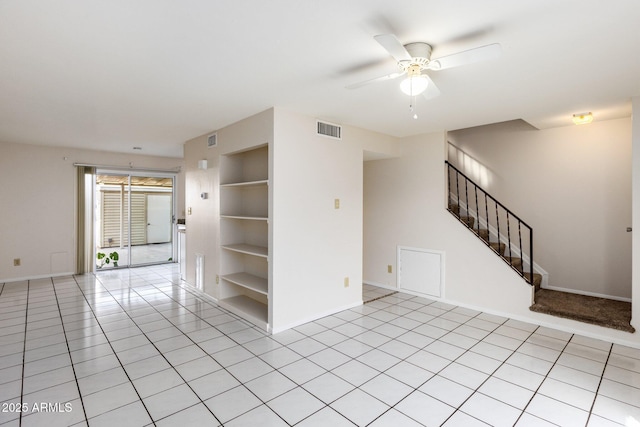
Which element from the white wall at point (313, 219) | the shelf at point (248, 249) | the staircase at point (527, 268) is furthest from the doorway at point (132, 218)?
the staircase at point (527, 268)

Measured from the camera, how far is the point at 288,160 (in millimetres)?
3641

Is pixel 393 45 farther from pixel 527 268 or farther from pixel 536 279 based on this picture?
pixel 527 268

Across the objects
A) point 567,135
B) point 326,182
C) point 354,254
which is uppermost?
point 567,135

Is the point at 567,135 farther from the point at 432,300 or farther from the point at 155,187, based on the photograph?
the point at 155,187

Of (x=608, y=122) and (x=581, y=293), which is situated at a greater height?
(x=608, y=122)

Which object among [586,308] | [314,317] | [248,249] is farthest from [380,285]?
[586,308]

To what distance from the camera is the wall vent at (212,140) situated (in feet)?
15.3

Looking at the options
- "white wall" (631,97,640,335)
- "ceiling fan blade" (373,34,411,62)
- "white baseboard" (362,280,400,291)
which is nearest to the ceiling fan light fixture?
"ceiling fan blade" (373,34,411,62)

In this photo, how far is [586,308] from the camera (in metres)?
3.75

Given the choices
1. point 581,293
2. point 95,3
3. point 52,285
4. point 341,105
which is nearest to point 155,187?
point 52,285

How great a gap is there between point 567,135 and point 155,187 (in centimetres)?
819

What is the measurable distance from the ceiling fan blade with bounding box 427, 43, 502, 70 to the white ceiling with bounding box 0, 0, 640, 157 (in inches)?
6.0

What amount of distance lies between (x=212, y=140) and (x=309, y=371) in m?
3.55

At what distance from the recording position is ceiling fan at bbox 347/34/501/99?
182 centimetres
